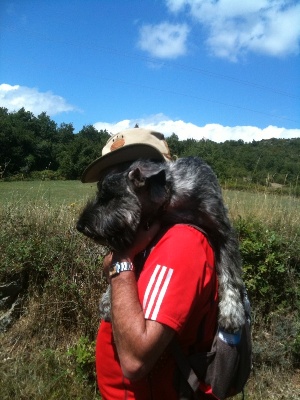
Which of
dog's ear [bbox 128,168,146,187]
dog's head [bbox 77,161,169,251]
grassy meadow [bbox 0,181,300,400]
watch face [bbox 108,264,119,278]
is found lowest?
grassy meadow [bbox 0,181,300,400]

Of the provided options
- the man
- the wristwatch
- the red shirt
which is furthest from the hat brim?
the wristwatch

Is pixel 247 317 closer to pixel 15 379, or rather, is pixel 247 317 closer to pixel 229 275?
pixel 229 275

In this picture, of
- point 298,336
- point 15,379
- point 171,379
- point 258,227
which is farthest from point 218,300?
point 258,227

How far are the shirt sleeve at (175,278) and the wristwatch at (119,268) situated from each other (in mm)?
70

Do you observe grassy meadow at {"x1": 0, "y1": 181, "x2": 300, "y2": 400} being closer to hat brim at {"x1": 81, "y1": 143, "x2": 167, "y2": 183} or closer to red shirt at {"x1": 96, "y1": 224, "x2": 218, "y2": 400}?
hat brim at {"x1": 81, "y1": 143, "x2": 167, "y2": 183}

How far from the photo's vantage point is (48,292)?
4.71 meters

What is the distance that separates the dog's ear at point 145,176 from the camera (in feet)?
5.65

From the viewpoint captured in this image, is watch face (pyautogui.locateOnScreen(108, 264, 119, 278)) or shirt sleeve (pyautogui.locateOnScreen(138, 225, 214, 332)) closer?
shirt sleeve (pyautogui.locateOnScreen(138, 225, 214, 332))

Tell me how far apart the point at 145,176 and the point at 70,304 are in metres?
3.41

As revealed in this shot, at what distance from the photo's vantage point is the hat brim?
187cm

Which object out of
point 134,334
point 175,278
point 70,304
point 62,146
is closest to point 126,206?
point 175,278

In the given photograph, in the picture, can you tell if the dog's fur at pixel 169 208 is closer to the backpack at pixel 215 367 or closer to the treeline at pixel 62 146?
the backpack at pixel 215 367

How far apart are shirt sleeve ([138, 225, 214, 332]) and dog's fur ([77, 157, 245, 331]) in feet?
0.60

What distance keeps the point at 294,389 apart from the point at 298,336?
0.63m
